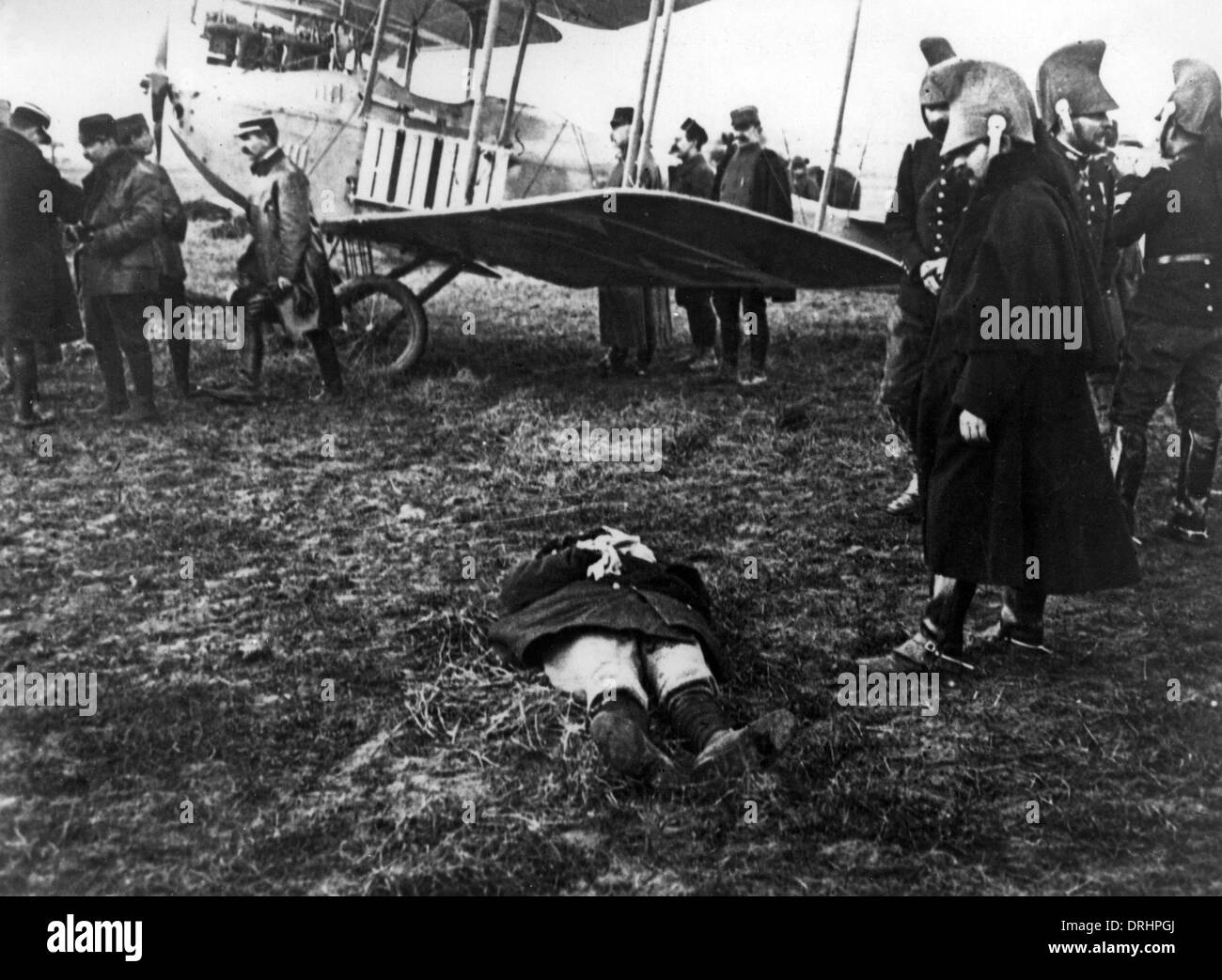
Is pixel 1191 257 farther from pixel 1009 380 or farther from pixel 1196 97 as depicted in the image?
pixel 1009 380

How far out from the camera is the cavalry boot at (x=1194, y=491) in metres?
4.23

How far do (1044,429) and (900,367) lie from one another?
4.49ft

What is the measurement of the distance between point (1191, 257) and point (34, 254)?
4933 millimetres

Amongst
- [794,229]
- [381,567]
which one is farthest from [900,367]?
[381,567]

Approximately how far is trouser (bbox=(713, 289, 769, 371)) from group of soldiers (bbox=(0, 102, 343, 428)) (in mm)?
2257

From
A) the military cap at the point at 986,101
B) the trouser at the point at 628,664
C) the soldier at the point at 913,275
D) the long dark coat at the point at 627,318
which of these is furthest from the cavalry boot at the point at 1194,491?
the long dark coat at the point at 627,318

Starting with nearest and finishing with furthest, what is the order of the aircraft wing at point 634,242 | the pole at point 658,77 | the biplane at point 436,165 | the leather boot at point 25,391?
the leather boot at point 25,391
the aircraft wing at point 634,242
the pole at point 658,77
the biplane at point 436,165

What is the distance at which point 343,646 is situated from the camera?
11.8 feet

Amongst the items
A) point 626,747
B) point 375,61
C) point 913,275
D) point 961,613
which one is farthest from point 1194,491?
point 375,61

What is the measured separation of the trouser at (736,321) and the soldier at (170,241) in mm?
3015

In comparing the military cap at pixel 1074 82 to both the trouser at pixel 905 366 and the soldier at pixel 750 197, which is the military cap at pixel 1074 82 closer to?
the trouser at pixel 905 366
